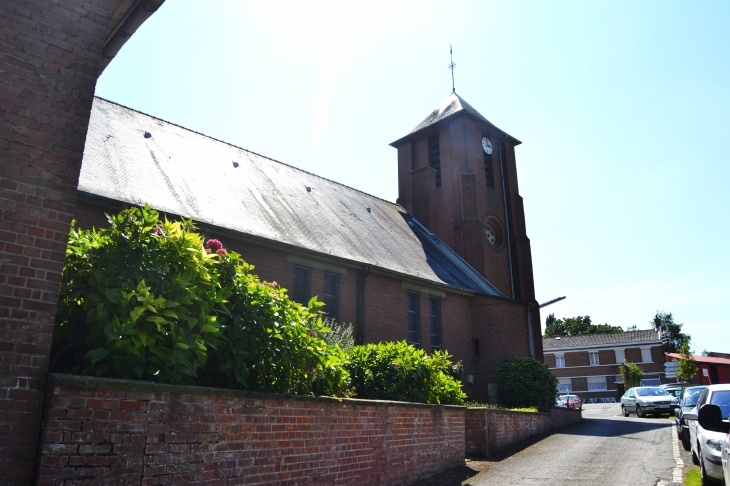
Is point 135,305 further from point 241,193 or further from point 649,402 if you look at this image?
point 649,402

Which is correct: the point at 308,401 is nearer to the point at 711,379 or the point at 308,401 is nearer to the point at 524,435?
the point at 524,435

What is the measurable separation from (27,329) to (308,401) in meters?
3.29

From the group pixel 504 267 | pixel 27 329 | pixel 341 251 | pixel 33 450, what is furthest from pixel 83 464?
pixel 504 267

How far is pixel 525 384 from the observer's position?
1941cm

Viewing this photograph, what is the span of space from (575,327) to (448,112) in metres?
75.1

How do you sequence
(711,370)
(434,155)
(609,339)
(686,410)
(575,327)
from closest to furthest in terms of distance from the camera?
(686,410)
(434,155)
(609,339)
(711,370)
(575,327)

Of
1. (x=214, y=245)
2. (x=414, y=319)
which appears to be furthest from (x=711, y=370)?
(x=214, y=245)

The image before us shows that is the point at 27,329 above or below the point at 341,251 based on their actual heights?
below

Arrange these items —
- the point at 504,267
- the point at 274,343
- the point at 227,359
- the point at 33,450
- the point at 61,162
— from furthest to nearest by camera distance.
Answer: the point at 504,267
the point at 274,343
the point at 227,359
the point at 61,162
the point at 33,450

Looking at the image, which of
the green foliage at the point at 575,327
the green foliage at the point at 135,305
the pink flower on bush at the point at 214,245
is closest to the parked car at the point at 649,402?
the pink flower on bush at the point at 214,245

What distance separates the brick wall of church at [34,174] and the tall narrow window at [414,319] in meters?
15.1

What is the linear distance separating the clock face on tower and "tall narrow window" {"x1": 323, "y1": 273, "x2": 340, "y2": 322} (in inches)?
631

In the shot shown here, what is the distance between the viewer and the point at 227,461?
17.6 ft

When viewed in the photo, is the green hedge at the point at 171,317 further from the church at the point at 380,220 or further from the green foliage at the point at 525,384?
the green foliage at the point at 525,384
